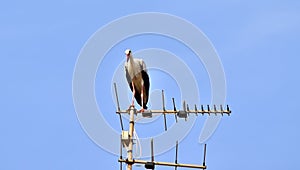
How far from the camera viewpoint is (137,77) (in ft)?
76.6

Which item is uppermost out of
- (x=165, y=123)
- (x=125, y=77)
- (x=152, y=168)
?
(x=125, y=77)

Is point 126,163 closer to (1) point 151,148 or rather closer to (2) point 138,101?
(1) point 151,148

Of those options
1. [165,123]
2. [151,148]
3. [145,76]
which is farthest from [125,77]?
[151,148]

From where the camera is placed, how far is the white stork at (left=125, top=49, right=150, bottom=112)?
2316 centimetres

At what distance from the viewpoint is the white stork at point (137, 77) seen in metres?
23.2

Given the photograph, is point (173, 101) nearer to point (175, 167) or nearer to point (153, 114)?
point (153, 114)

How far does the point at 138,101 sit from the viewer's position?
916 inches

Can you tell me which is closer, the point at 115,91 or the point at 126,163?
the point at 126,163

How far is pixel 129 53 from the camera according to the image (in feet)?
76.6

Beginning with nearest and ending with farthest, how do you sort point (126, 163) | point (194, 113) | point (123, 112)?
point (126, 163) → point (123, 112) → point (194, 113)

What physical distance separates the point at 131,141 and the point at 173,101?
11.3 ft

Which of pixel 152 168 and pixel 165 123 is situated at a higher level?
pixel 165 123

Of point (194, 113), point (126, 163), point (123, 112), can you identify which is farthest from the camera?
point (194, 113)

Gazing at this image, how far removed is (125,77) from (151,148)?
395 cm
